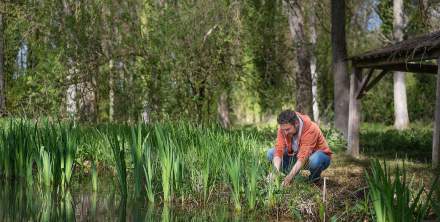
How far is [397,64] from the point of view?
1003 centimetres

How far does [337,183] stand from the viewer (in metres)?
7.32

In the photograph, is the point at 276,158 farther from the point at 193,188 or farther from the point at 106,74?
the point at 106,74

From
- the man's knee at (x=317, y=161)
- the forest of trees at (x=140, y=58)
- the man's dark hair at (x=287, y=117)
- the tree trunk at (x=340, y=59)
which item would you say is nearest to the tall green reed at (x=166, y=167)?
the man's dark hair at (x=287, y=117)

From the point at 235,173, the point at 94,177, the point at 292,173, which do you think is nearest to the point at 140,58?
the point at 94,177

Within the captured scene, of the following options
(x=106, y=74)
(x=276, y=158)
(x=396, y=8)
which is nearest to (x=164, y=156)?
(x=276, y=158)

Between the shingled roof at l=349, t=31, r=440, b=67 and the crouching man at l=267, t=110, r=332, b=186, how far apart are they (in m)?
2.25

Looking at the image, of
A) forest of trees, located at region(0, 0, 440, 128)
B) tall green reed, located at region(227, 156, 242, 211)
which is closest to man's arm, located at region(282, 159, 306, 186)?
tall green reed, located at region(227, 156, 242, 211)

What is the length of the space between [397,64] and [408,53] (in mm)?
1247

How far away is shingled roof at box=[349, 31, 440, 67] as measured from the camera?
26.0ft

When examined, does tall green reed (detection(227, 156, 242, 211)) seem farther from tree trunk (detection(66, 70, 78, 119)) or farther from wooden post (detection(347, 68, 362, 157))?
tree trunk (detection(66, 70, 78, 119))

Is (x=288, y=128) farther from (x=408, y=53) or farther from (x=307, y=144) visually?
(x=408, y=53)

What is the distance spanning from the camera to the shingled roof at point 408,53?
26.0ft

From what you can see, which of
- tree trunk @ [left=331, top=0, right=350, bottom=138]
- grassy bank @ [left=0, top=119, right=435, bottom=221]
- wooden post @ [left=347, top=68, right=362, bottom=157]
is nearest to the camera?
grassy bank @ [left=0, top=119, right=435, bottom=221]

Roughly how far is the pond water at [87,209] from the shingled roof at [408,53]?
406cm
